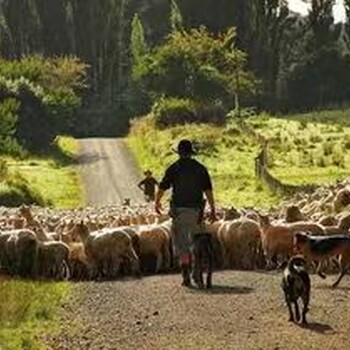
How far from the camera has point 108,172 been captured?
6250cm

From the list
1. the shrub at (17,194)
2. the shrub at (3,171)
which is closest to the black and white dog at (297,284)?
the shrub at (17,194)

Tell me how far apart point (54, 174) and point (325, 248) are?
42933mm

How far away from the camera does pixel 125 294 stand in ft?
61.2

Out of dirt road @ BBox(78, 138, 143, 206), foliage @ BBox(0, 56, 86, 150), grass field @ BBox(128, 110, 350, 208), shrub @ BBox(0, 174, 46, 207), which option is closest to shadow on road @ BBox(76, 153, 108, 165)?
dirt road @ BBox(78, 138, 143, 206)

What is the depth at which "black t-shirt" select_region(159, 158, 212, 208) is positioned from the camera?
18.2m

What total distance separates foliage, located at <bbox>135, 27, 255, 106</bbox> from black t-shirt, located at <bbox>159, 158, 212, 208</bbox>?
63376 millimetres

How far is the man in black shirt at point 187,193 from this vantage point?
59.9ft

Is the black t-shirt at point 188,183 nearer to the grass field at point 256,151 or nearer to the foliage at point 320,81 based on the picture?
the grass field at point 256,151

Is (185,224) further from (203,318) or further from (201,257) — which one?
(203,318)

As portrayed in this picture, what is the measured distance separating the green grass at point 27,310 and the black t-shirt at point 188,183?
8.52 feet

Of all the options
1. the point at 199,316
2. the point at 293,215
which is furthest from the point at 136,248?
the point at 199,316

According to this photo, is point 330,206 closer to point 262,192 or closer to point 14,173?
point 262,192

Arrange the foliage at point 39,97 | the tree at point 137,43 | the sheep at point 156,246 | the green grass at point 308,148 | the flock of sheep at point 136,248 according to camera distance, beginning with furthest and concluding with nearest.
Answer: the tree at point 137,43, the foliage at point 39,97, the green grass at point 308,148, the sheep at point 156,246, the flock of sheep at point 136,248

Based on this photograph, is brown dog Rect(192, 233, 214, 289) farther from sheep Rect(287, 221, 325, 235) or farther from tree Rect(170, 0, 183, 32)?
tree Rect(170, 0, 183, 32)
